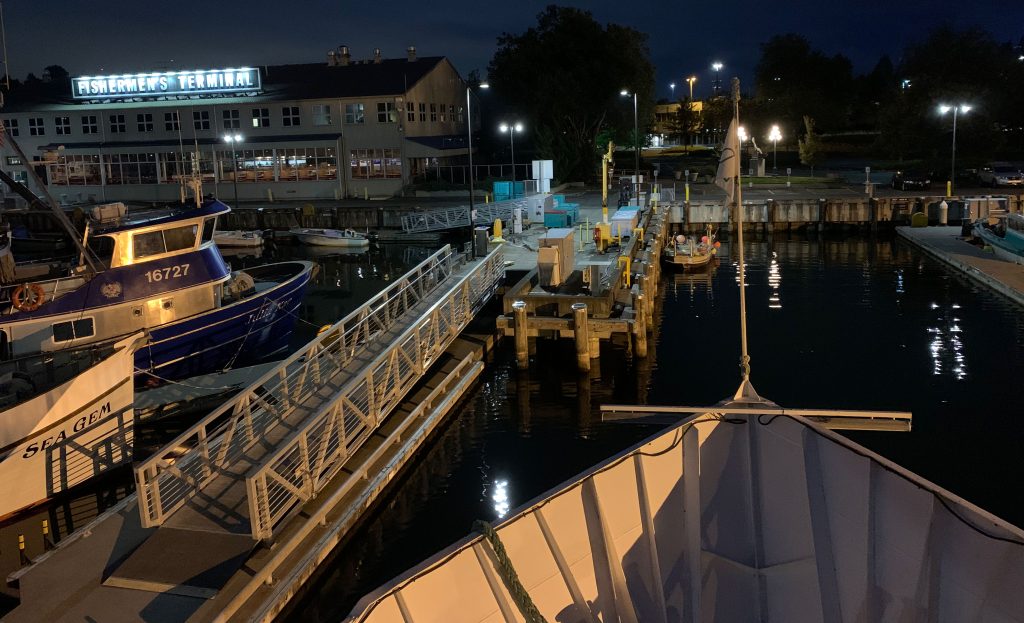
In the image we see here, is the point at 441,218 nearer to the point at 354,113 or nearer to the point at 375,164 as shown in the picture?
the point at 375,164

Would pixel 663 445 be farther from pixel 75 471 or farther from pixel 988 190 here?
pixel 988 190

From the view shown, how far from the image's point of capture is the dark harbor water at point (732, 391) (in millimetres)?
14469

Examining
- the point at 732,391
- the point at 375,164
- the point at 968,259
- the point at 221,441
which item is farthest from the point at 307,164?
the point at 221,441

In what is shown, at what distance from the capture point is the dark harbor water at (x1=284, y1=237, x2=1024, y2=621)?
1447 centimetres

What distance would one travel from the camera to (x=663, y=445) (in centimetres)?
1048

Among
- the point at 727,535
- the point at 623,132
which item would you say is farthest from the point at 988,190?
the point at 727,535

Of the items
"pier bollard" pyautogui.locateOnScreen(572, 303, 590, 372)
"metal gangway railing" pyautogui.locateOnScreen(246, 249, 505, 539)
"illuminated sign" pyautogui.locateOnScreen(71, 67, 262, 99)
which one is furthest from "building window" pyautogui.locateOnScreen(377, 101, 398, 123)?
"pier bollard" pyautogui.locateOnScreen(572, 303, 590, 372)

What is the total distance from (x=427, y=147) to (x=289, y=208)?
1100cm

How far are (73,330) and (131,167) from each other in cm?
4988

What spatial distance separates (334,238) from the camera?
46.7 m

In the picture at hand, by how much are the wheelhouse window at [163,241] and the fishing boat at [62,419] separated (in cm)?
364

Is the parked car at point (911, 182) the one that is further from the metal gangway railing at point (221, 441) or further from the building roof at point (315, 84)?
the metal gangway railing at point (221, 441)

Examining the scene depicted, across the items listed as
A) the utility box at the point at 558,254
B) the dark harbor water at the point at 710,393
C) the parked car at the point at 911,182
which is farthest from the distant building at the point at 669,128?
the utility box at the point at 558,254

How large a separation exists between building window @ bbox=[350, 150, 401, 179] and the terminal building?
0.24ft
